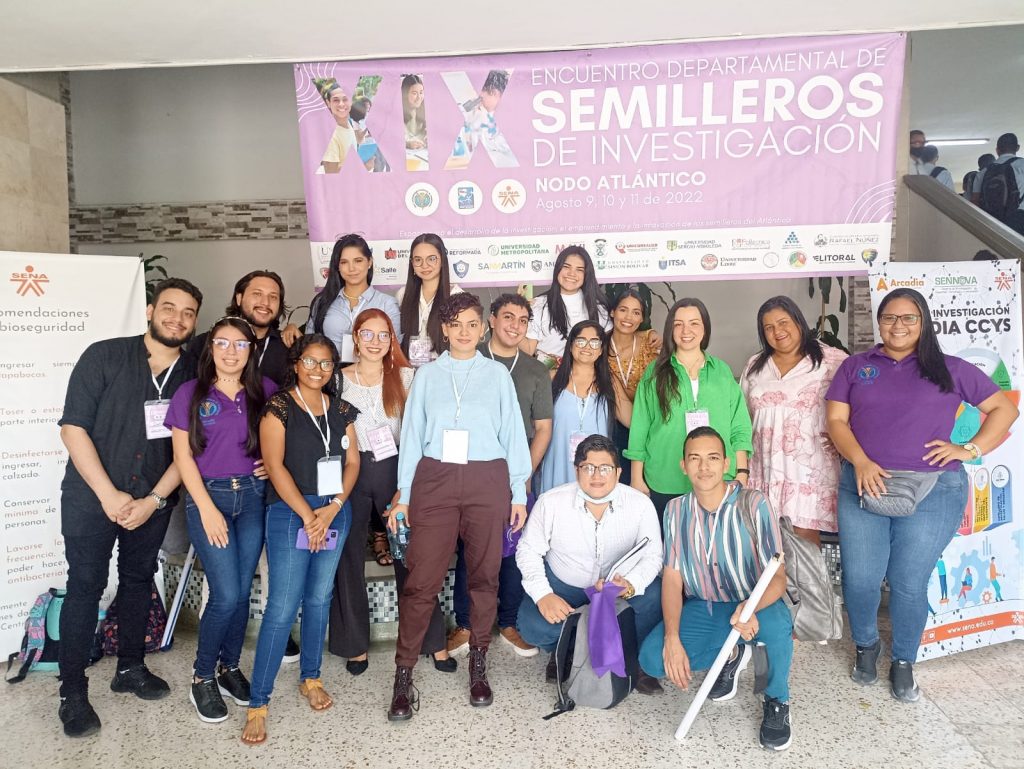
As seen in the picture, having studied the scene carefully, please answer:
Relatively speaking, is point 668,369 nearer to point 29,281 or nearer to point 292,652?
point 292,652

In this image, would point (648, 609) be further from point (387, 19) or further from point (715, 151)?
point (387, 19)

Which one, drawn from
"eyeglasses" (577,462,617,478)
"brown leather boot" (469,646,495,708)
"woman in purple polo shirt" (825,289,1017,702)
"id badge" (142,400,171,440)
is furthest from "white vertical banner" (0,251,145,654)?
"woman in purple polo shirt" (825,289,1017,702)

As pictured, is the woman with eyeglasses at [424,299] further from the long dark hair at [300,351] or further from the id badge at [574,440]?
the id badge at [574,440]

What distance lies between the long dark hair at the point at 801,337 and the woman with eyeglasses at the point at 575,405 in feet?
2.26

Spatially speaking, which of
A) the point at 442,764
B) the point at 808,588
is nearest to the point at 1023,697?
the point at 808,588

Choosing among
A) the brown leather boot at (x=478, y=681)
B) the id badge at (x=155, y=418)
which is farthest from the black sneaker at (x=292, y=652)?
the id badge at (x=155, y=418)

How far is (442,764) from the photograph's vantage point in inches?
90.7

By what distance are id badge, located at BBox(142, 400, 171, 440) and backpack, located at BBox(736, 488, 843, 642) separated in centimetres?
214

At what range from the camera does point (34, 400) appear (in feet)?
10.1

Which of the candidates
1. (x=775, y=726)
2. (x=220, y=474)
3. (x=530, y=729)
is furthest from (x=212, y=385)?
(x=775, y=726)

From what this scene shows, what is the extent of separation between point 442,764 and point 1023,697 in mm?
2220

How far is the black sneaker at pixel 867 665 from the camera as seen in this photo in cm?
279

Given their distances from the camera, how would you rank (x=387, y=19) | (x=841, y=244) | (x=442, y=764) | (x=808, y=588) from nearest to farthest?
(x=442, y=764), (x=808, y=588), (x=387, y=19), (x=841, y=244)

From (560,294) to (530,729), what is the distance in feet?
6.16
